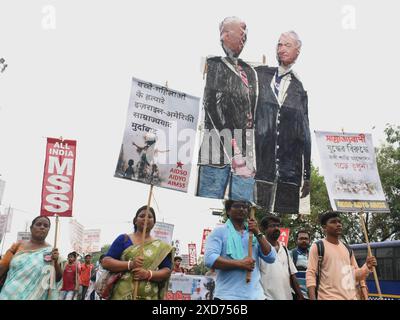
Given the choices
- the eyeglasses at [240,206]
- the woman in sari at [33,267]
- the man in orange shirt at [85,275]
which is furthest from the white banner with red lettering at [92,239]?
the eyeglasses at [240,206]

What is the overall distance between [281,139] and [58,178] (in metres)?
3.10

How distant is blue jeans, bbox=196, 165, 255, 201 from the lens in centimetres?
630

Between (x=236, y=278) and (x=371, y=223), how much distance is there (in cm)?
2162

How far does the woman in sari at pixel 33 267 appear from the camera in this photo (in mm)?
4582

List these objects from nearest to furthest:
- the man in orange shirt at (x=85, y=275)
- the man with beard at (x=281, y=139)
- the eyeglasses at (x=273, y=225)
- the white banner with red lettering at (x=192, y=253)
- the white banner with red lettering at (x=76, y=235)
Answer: the eyeglasses at (x=273, y=225), the man with beard at (x=281, y=139), the white banner with red lettering at (x=76, y=235), the man in orange shirt at (x=85, y=275), the white banner with red lettering at (x=192, y=253)

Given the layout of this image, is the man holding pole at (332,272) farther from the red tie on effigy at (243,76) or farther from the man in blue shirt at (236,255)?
the red tie on effigy at (243,76)

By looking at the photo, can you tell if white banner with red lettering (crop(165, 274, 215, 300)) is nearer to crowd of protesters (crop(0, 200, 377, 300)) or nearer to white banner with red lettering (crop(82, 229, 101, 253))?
crowd of protesters (crop(0, 200, 377, 300))

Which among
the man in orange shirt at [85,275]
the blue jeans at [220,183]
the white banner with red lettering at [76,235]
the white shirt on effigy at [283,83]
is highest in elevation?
the white shirt on effigy at [283,83]

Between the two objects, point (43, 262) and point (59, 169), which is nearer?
point (43, 262)

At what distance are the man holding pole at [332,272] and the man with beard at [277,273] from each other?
41cm

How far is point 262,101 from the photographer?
23.1ft

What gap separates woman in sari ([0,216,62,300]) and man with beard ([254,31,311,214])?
2899mm
